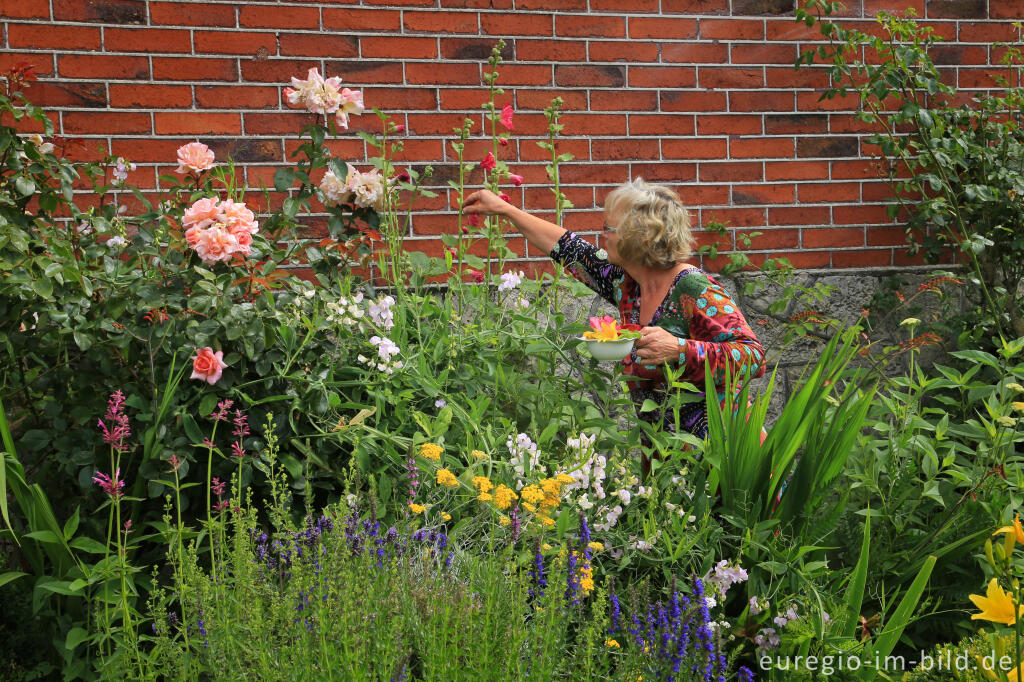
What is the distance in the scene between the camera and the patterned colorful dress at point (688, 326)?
2291mm

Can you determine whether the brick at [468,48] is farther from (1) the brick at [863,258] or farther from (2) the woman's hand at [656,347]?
(1) the brick at [863,258]

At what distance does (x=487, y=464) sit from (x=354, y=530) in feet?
1.91

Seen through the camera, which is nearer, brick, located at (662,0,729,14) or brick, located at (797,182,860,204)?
brick, located at (662,0,729,14)

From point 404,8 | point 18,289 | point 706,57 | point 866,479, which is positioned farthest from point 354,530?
point 706,57

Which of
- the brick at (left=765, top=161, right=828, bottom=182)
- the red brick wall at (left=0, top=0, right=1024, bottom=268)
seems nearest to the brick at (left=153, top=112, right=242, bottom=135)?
the red brick wall at (left=0, top=0, right=1024, bottom=268)

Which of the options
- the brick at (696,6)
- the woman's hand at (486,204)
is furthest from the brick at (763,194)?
the woman's hand at (486,204)

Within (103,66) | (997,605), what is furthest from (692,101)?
(997,605)

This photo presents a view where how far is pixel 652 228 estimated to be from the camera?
97.1 inches

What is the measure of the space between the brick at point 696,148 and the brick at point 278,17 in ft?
4.82

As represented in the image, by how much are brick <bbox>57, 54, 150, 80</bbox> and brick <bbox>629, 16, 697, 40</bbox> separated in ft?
6.13

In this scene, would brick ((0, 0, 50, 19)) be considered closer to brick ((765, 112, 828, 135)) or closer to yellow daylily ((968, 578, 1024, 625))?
brick ((765, 112, 828, 135))

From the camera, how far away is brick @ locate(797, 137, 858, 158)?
11.7ft

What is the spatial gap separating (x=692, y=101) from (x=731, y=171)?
1.11ft

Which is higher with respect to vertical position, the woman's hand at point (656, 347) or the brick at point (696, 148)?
the brick at point (696, 148)
